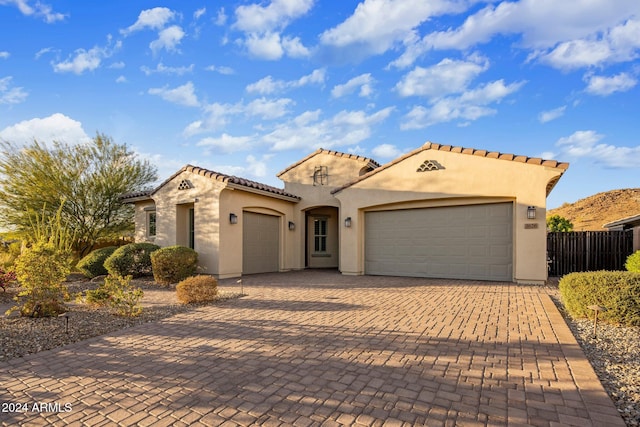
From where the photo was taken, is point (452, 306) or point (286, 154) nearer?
point (452, 306)

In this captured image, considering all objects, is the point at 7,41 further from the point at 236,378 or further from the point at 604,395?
the point at 604,395

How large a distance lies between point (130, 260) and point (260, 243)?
4.78m

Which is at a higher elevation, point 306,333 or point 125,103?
point 125,103

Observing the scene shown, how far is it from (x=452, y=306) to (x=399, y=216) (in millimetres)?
5862

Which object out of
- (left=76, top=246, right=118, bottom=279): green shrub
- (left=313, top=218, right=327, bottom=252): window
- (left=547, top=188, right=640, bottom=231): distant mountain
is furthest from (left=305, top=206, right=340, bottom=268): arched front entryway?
(left=547, top=188, right=640, bottom=231): distant mountain

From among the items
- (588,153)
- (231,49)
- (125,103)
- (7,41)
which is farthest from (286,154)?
(588,153)

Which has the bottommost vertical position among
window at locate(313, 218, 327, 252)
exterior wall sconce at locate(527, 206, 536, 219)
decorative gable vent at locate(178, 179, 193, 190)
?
window at locate(313, 218, 327, 252)

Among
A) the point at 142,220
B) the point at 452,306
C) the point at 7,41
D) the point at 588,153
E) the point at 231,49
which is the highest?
the point at 231,49

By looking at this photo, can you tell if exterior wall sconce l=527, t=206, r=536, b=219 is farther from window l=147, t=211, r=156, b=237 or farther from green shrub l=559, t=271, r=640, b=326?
window l=147, t=211, r=156, b=237

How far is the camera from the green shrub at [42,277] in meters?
5.80

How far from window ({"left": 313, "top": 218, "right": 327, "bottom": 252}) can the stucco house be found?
1.62 m

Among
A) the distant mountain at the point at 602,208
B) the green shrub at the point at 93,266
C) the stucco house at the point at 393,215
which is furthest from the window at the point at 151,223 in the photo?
the distant mountain at the point at 602,208

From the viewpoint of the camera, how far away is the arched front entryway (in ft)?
53.9

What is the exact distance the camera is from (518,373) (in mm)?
3559
